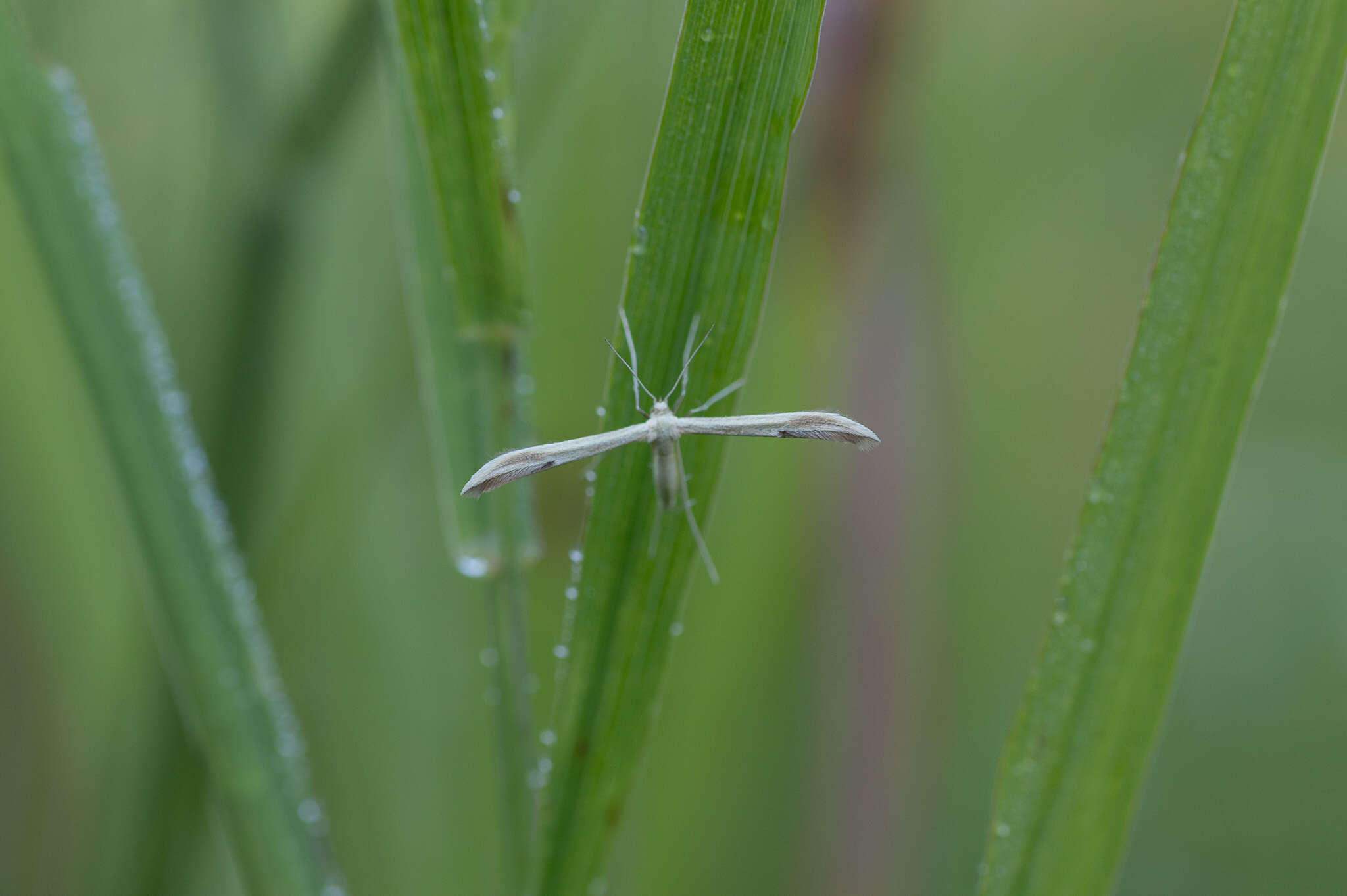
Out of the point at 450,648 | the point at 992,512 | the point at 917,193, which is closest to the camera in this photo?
the point at 450,648

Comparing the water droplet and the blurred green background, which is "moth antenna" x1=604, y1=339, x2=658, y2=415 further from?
the blurred green background

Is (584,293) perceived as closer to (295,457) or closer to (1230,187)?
(295,457)

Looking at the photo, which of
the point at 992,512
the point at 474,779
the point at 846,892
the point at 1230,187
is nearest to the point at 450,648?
the point at 474,779

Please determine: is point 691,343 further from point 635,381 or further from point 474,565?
point 474,565

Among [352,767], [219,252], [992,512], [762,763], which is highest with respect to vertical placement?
[219,252]

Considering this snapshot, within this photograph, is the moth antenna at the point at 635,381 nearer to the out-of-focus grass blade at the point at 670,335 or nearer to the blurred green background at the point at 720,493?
the out-of-focus grass blade at the point at 670,335
